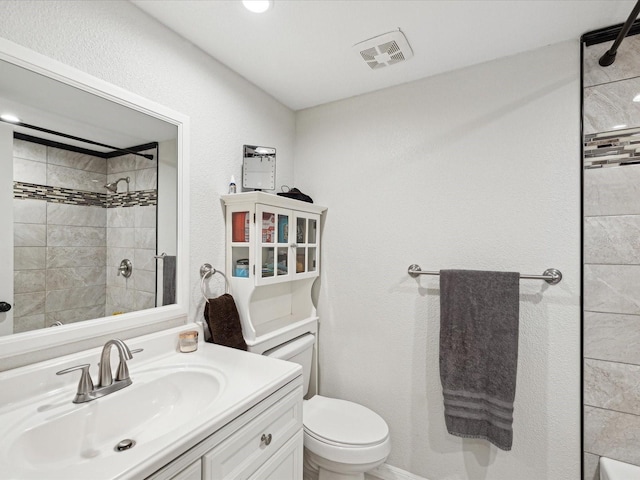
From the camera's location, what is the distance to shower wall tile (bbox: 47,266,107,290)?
1.04 meters

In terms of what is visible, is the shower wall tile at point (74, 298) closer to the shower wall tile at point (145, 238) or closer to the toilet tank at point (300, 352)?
the shower wall tile at point (145, 238)

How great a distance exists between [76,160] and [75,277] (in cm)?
40

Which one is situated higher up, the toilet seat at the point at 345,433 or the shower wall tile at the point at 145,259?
the shower wall tile at the point at 145,259

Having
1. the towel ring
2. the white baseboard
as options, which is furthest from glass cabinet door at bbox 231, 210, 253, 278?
the white baseboard

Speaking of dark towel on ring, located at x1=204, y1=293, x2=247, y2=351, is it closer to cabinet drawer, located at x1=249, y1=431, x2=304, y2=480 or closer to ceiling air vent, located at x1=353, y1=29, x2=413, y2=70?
cabinet drawer, located at x1=249, y1=431, x2=304, y2=480

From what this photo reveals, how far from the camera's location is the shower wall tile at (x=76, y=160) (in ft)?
3.43

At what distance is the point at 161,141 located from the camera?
134 cm

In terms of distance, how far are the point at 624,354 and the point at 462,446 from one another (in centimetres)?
83

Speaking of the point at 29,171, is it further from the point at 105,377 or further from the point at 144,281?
the point at 105,377

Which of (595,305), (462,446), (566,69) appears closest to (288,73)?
(566,69)

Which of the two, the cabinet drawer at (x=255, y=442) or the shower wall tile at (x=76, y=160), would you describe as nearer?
the cabinet drawer at (x=255, y=442)

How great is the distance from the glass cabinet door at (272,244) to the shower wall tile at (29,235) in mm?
769

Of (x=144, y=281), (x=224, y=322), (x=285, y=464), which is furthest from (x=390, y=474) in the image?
(x=144, y=281)

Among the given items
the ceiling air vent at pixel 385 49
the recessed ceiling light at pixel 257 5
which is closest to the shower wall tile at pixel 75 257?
the recessed ceiling light at pixel 257 5
